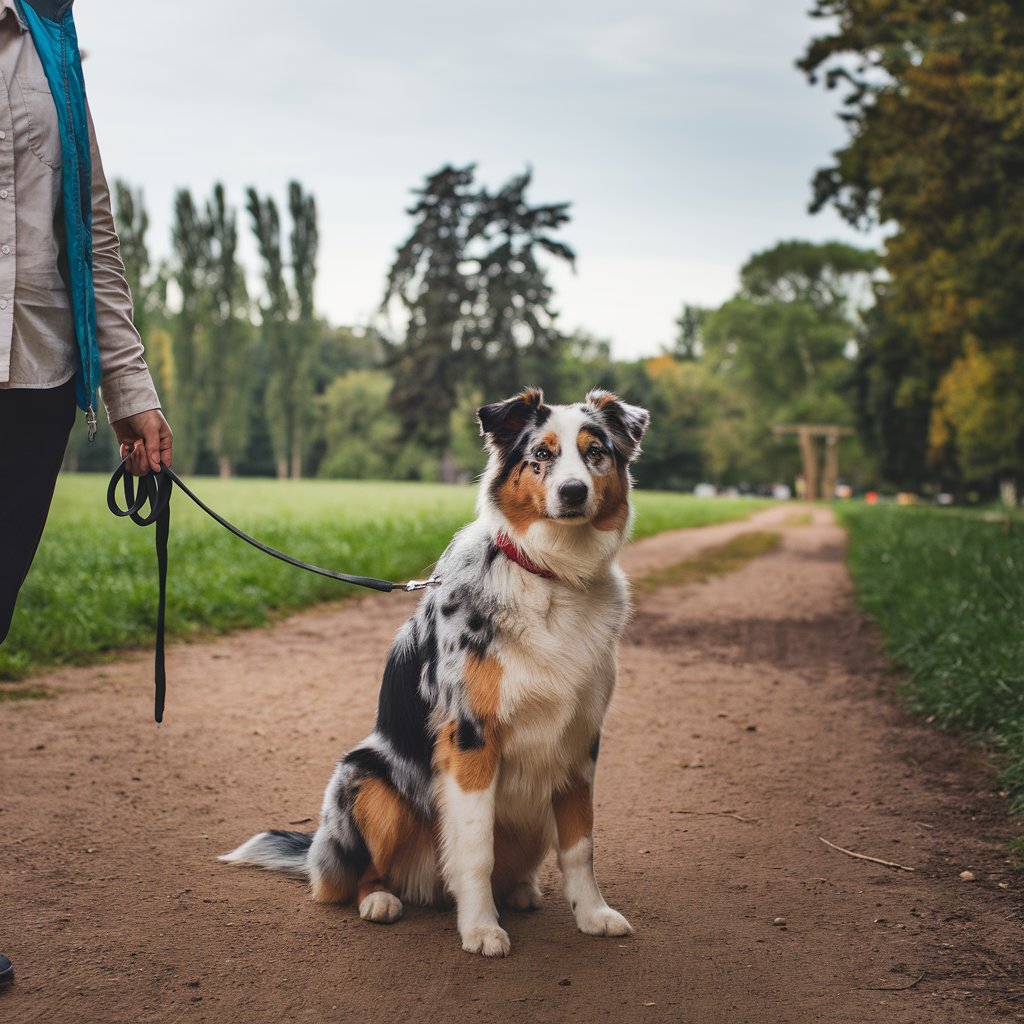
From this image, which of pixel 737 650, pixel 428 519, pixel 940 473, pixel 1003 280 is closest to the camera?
pixel 737 650

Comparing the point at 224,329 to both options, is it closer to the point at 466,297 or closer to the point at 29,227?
the point at 466,297

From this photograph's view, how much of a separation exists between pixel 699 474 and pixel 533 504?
237 ft

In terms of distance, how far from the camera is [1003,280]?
17656mm

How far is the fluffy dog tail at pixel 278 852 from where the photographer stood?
147 inches

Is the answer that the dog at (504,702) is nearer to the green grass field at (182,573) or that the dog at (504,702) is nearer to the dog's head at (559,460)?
the dog's head at (559,460)

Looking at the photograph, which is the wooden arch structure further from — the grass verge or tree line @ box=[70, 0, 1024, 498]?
the grass verge

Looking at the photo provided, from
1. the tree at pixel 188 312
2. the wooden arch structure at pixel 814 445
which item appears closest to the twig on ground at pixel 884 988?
the tree at pixel 188 312

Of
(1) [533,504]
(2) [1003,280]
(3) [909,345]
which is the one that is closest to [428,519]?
(2) [1003,280]

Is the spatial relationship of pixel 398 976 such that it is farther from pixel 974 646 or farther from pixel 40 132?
pixel 974 646

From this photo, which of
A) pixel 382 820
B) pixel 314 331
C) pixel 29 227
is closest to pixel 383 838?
pixel 382 820

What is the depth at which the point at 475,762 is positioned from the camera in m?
Answer: 3.16

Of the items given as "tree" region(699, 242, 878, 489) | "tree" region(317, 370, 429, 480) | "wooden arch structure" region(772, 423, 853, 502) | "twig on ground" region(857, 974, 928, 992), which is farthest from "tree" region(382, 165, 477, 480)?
"tree" region(699, 242, 878, 489)

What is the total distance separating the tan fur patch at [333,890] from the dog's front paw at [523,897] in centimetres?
56

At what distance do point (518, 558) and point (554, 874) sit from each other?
4.96 ft
